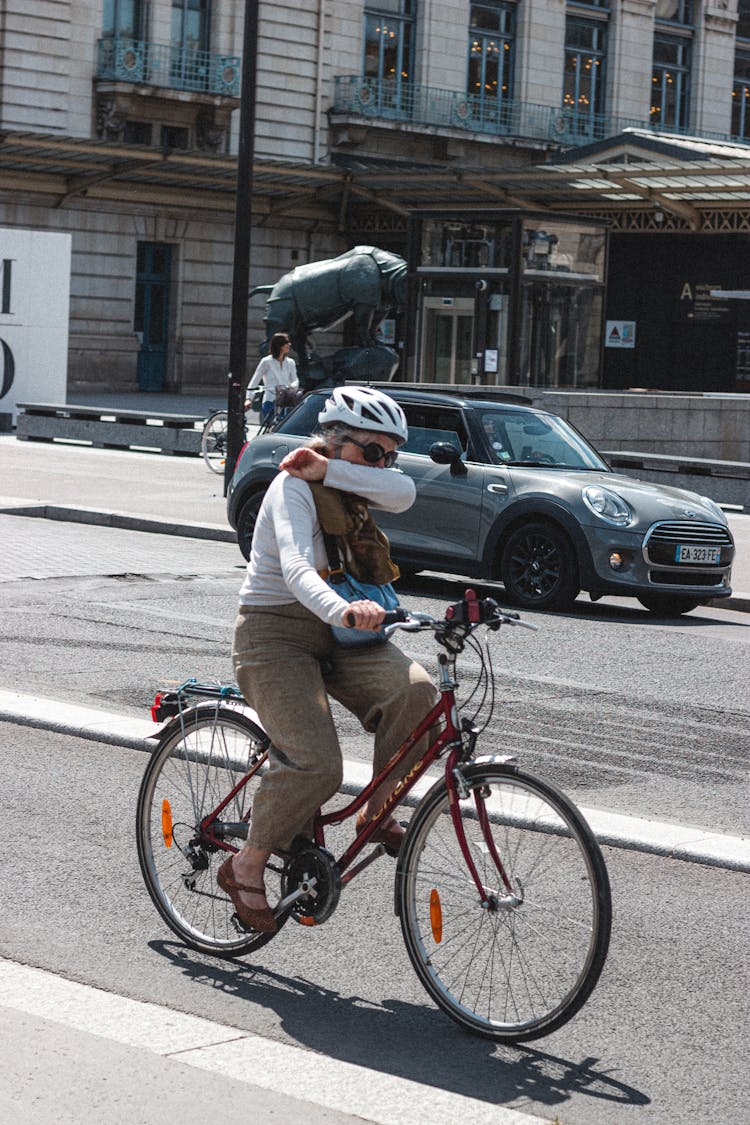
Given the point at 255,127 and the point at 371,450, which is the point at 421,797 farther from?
the point at 255,127

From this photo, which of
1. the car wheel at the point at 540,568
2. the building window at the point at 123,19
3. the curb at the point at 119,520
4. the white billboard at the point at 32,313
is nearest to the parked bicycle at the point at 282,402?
the curb at the point at 119,520

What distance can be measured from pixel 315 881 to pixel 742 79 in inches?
2239

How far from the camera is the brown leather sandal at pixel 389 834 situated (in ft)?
15.5

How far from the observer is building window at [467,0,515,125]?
51062mm

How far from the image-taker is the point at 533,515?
44.0 feet

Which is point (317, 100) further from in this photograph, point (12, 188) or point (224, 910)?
point (224, 910)


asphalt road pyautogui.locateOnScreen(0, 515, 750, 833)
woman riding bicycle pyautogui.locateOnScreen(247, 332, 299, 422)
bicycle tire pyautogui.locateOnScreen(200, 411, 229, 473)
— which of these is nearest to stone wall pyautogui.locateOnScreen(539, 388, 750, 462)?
woman riding bicycle pyautogui.locateOnScreen(247, 332, 299, 422)

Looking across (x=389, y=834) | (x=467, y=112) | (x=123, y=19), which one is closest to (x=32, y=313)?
(x=123, y=19)

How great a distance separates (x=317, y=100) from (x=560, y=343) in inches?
971

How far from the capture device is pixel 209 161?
1567 inches

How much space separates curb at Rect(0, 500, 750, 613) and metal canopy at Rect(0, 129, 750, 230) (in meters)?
19.1

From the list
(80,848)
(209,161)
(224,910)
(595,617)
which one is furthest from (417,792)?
(209,161)

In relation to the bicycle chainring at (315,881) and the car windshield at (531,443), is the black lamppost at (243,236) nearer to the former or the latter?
the car windshield at (531,443)

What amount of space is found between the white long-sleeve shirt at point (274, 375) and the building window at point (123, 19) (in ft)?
73.8
